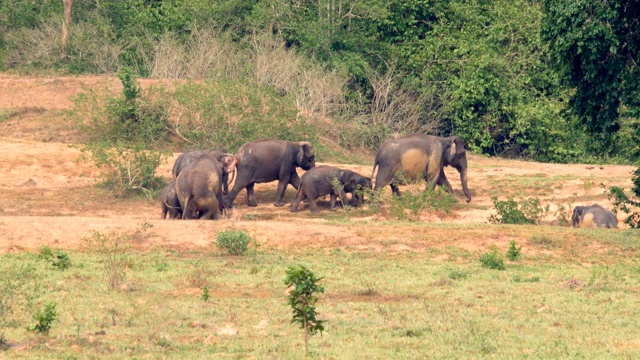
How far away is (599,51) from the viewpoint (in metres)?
16.9

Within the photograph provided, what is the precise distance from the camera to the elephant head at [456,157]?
23.2m

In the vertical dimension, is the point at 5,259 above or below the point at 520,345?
below

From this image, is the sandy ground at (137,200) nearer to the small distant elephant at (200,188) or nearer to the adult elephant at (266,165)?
the adult elephant at (266,165)

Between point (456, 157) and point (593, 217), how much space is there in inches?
168

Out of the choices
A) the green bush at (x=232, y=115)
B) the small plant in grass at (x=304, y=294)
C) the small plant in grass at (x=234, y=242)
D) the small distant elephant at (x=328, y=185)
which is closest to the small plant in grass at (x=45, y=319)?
the small plant in grass at (x=304, y=294)

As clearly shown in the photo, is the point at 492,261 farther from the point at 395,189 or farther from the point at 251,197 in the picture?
the point at 251,197

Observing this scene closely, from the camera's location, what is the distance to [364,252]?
54.0 feet

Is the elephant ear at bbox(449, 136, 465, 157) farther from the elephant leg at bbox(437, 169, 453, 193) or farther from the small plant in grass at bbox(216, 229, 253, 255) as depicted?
the small plant in grass at bbox(216, 229, 253, 255)

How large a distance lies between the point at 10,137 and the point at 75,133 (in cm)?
150

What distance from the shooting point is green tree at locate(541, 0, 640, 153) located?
1666 cm

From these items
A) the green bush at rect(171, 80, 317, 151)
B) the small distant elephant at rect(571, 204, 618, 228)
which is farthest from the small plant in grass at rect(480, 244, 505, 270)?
the green bush at rect(171, 80, 317, 151)

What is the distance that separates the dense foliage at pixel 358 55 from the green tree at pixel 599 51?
11.6 meters

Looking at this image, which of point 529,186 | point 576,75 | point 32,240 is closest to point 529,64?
point 529,186

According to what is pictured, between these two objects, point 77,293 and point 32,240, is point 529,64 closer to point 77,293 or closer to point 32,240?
point 32,240
